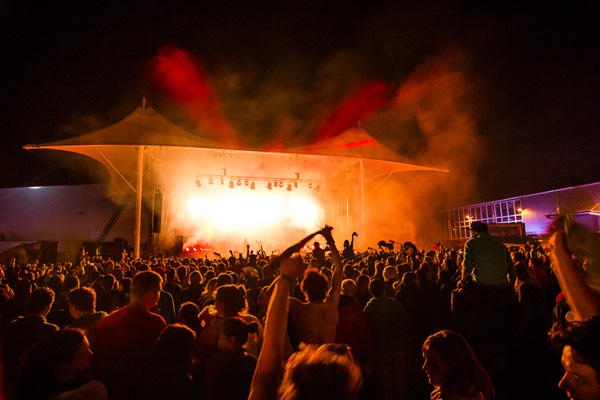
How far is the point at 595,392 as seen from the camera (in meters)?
1.17

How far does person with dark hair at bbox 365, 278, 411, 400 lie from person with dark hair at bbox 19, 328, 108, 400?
7.84 feet

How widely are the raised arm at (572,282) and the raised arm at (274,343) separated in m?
1.17

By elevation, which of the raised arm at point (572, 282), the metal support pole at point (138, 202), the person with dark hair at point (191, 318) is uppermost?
the metal support pole at point (138, 202)

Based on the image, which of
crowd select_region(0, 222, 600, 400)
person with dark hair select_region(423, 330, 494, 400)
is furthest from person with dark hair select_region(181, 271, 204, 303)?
person with dark hair select_region(423, 330, 494, 400)

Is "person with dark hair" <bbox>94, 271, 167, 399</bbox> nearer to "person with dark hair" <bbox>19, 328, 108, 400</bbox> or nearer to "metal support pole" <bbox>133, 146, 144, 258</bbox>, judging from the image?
"person with dark hair" <bbox>19, 328, 108, 400</bbox>

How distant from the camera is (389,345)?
10.9 feet

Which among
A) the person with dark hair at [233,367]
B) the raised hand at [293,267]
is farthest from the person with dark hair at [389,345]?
the raised hand at [293,267]

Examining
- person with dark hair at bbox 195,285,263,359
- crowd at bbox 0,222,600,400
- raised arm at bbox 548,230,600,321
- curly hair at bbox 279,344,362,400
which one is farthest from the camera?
person with dark hair at bbox 195,285,263,359

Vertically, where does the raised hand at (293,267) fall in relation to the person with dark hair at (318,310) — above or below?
above

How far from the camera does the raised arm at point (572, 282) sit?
154 centimetres

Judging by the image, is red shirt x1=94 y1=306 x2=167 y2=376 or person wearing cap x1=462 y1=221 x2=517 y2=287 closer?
red shirt x1=94 y1=306 x2=167 y2=376

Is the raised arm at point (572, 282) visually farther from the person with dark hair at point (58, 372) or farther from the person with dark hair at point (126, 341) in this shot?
the person with dark hair at point (126, 341)

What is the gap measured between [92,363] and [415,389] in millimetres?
3293

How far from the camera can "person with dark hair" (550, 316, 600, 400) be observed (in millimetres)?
1177
